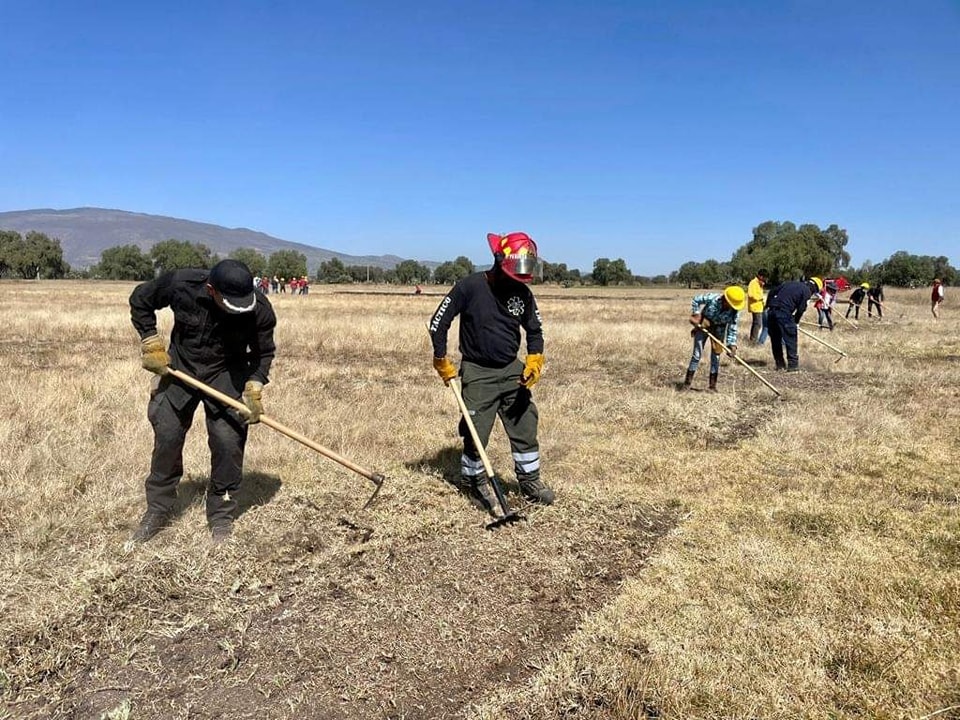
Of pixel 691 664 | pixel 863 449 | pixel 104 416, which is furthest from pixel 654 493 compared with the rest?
pixel 104 416

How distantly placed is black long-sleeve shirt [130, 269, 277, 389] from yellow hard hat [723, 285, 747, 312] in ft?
23.9

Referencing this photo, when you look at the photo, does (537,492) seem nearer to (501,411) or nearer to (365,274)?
(501,411)

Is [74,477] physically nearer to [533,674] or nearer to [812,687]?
[533,674]

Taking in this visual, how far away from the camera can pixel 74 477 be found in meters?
5.20

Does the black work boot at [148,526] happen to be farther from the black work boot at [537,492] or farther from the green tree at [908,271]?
the green tree at [908,271]

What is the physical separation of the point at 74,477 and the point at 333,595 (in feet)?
10.1

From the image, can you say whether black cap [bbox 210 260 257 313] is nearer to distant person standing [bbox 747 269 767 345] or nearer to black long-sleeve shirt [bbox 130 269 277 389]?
black long-sleeve shirt [bbox 130 269 277 389]

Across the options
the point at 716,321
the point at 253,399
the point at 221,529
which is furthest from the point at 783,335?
the point at 221,529

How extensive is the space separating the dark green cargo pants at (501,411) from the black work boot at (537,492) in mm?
45

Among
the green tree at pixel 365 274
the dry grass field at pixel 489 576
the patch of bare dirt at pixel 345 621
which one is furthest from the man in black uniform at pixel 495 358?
the green tree at pixel 365 274

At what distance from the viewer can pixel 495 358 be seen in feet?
15.7

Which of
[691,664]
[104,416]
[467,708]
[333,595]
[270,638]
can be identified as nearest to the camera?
[467,708]

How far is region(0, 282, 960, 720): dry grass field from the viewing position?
9.09 ft

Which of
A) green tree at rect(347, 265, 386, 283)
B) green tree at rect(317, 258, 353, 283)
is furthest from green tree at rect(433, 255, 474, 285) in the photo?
green tree at rect(317, 258, 353, 283)
